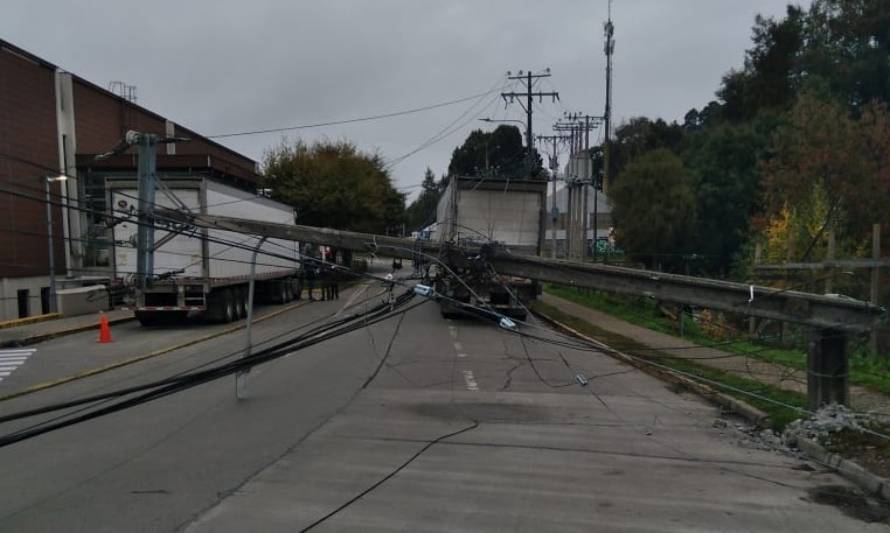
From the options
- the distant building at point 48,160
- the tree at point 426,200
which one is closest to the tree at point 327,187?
the distant building at point 48,160

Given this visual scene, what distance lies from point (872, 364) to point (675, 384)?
3.54 m

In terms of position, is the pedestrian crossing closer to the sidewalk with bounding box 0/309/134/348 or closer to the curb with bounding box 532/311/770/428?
the sidewalk with bounding box 0/309/134/348

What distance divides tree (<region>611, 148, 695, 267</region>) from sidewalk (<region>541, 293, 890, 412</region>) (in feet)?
47.2

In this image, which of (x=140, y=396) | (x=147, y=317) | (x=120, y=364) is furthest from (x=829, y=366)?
(x=147, y=317)

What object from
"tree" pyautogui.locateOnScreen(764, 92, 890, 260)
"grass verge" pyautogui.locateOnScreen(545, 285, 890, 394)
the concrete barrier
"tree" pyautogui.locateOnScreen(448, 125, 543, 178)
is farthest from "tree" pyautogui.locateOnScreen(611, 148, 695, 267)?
"tree" pyautogui.locateOnScreen(448, 125, 543, 178)

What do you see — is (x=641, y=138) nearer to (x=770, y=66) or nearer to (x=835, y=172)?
(x=770, y=66)

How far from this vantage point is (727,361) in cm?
1489

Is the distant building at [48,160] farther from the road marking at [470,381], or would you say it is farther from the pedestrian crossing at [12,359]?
the road marking at [470,381]

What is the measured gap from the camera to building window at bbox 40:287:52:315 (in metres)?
28.3

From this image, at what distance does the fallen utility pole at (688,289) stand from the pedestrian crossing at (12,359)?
6690 millimetres

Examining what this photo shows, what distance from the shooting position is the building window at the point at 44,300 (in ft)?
92.8

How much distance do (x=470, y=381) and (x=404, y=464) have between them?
537cm

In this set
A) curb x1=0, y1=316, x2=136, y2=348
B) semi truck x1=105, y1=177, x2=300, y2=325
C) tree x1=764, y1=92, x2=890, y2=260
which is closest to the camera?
curb x1=0, y1=316, x2=136, y2=348

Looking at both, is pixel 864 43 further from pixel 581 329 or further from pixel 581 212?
pixel 581 329
